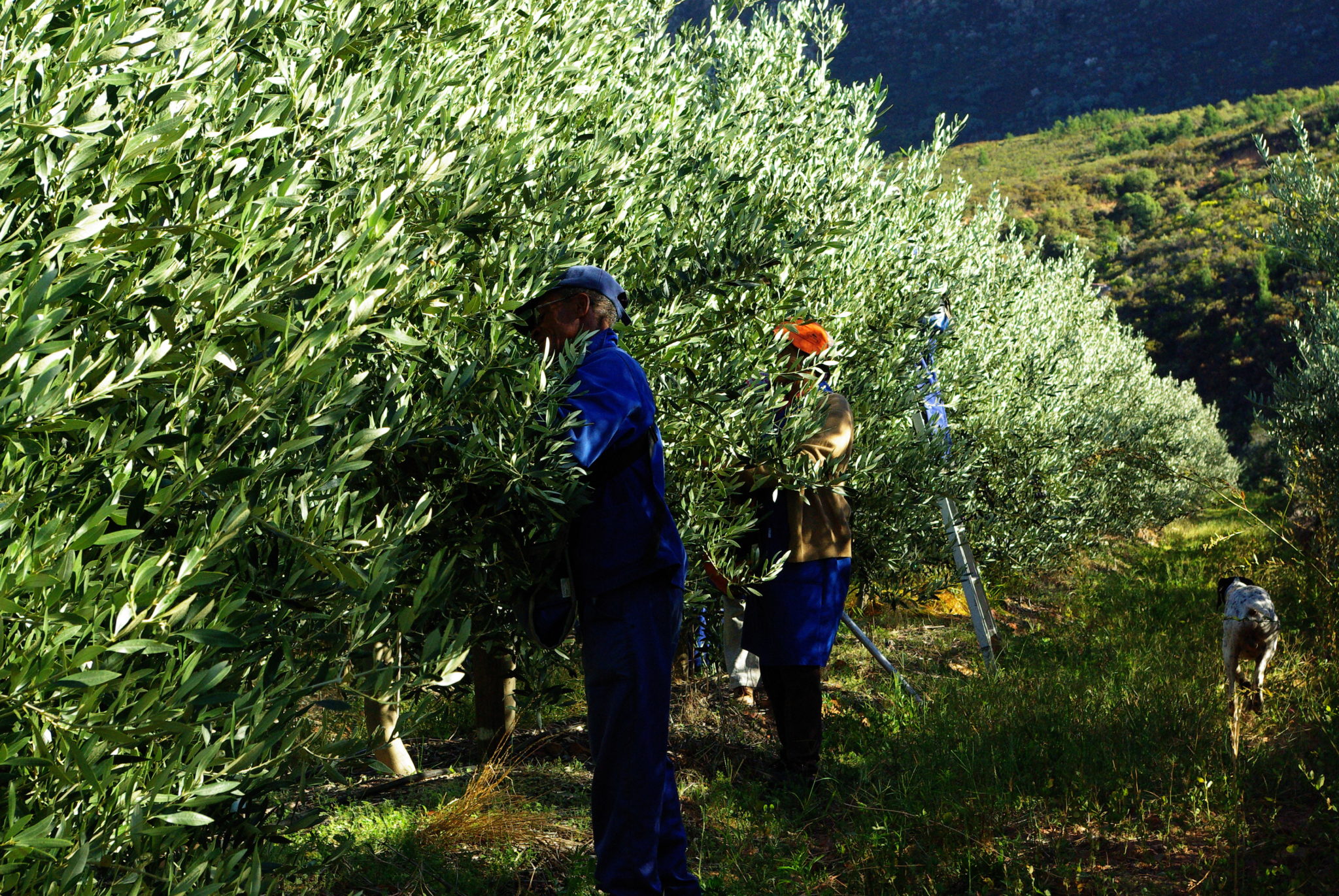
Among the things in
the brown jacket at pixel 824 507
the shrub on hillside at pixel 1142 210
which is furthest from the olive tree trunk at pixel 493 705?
the shrub on hillside at pixel 1142 210

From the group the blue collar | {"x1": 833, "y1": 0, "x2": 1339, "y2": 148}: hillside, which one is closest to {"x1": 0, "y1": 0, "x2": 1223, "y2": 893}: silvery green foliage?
the blue collar

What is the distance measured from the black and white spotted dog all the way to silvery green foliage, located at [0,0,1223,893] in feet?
10.7

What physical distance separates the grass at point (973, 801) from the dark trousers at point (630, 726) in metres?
0.61

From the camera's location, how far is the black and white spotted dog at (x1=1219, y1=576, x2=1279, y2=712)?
6.18m

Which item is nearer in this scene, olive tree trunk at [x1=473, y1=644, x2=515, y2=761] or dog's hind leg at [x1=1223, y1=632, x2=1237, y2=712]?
olive tree trunk at [x1=473, y1=644, x2=515, y2=761]

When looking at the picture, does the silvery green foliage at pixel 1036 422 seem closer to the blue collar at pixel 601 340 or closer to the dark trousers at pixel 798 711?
the dark trousers at pixel 798 711

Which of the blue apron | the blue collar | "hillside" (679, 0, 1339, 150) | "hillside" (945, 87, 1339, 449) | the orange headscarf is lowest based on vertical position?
the blue apron

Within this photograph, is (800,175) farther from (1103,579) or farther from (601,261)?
(1103,579)

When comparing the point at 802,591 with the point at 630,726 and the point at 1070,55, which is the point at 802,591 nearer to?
the point at 630,726

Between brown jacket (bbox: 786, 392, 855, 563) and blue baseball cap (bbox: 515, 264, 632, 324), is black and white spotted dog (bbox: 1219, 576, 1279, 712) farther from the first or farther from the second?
blue baseball cap (bbox: 515, 264, 632, 324)

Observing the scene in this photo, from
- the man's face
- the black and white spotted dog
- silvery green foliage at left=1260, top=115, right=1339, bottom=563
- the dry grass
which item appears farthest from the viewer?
silvery green foliage at left=1260, top=115, right=1339, bottom=563

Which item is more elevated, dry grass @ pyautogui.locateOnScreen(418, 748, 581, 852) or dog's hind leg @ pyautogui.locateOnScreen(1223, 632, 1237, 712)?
dog's hind leg @ pyautogui.locateOnScreen(1223, 632, 1237, 712)

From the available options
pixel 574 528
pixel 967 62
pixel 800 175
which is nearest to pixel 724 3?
pixel 800 175

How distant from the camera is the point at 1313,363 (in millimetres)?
9688
